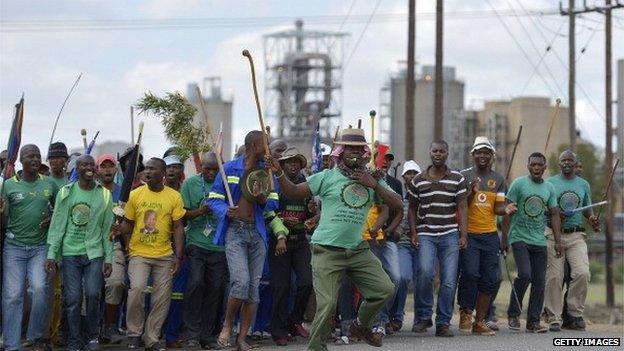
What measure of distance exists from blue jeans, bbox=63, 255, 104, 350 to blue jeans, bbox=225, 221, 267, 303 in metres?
1.23

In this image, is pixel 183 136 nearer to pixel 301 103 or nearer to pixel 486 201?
pixel 486 201

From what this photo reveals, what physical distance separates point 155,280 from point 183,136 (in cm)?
172

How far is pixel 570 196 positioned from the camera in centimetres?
1652

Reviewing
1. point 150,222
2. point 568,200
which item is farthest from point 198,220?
point 568,200

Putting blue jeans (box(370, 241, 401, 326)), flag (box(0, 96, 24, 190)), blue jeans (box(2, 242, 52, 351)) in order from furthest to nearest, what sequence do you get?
1. blue jeans (box(370, 241, 401, 326))
2. flag (box(0, 96, 24, 190))
3. blue jeans (box(2, 242, 52, 351))

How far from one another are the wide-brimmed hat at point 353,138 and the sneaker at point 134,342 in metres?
3.11

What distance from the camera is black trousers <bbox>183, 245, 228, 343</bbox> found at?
550 inches

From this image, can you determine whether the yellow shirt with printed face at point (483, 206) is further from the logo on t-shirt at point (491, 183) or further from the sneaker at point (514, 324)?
the sneaker at point (514, 324)

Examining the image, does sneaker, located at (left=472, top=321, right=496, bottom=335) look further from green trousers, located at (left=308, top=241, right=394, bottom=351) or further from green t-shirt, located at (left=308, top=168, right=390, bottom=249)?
green t-shirt, located at (left=308, top=168, right=390, bottom=249)

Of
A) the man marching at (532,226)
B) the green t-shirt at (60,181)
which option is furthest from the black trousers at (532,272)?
the green t-shirt at (60,181)

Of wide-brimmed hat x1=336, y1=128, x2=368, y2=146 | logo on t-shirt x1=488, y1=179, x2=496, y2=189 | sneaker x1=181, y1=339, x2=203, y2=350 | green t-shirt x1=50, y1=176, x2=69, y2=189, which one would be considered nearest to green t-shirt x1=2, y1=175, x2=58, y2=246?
green t-shirt x1=50, y1=176, x2=69, y2=189

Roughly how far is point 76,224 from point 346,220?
2658 mm

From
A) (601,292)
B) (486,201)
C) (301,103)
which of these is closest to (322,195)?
(486,201)

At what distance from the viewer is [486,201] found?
15.5 m
